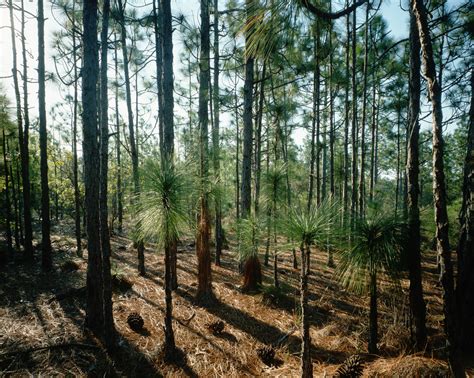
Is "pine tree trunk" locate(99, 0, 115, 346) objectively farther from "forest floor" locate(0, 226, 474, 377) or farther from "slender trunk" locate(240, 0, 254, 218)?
"slender trunk" locate(240, 0, 254, 218)

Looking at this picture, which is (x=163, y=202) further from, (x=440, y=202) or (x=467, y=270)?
(x=467, y=270)

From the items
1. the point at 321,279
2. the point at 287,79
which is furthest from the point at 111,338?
the point at 287,79

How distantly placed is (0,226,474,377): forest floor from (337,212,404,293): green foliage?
1.87 ft

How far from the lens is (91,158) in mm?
4164

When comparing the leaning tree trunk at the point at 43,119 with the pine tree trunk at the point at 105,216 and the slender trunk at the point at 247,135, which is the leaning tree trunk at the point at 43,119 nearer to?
the pine tree trunk at the point at 105,216

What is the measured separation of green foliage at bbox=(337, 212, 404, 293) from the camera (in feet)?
11.8

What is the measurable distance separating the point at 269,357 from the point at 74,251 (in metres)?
9.98

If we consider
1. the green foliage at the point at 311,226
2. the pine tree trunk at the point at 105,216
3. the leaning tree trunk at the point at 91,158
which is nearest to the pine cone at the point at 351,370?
the green foliage at the point at 311,226

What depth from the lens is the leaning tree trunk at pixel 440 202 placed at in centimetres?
186

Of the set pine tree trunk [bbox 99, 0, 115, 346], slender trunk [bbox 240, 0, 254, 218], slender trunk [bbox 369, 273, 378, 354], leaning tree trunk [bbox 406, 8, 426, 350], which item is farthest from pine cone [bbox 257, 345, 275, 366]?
slender trunk [bbox 240, 0, 254, 218]

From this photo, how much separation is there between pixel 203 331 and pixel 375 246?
339cm

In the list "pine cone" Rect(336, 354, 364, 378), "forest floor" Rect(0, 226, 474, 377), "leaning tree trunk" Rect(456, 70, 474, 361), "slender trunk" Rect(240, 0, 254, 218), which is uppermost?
"slender trunk" Rect(240, 0, 254, 218)

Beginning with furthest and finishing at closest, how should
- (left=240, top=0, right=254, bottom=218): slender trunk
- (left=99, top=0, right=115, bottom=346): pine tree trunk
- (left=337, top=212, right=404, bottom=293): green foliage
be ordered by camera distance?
(left=240, top=0, right=254, bottom=218): slender trunk
(left=99, top=0, right=115, bottom=346): pine tree trunk
(left=337, top=212, right=404, bottom=293): green foliage

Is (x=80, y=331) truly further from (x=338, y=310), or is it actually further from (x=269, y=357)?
(x=338, y=310)
